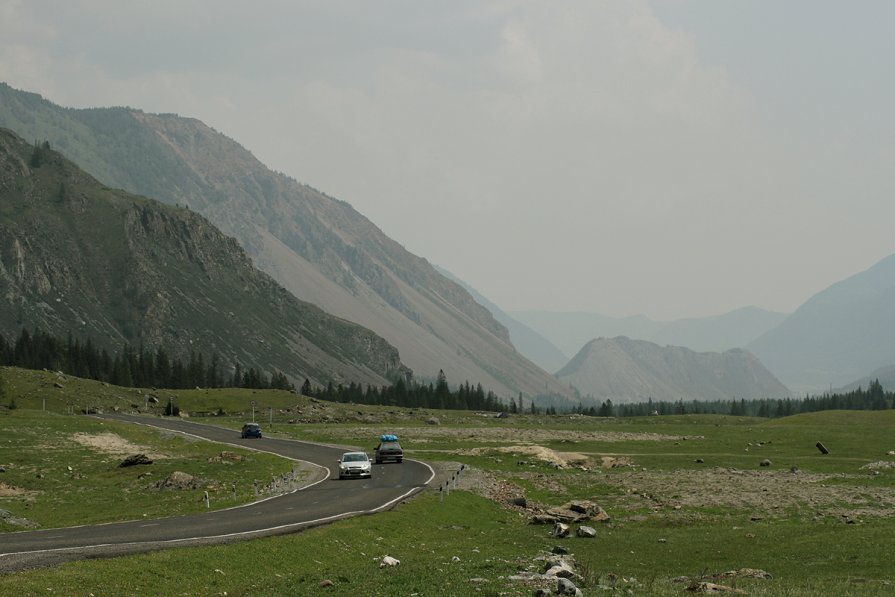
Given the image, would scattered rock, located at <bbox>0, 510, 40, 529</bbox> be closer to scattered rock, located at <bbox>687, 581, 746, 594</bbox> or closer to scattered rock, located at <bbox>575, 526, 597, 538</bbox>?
scattered rock, located at <bbox>575, 526, 597, 538</bbox>

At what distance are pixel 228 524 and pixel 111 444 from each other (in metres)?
54.4

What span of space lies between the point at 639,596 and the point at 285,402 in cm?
16133

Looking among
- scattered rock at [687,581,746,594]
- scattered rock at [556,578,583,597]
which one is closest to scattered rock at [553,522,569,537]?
scattered rock at [687,581,746,594]

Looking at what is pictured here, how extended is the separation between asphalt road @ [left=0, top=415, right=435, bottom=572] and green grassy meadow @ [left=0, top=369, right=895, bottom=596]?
1732 mm

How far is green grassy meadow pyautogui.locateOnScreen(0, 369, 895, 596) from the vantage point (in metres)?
32.0

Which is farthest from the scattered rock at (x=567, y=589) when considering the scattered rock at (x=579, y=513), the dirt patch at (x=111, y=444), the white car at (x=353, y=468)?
the dirt patch at (x=111, y=444)

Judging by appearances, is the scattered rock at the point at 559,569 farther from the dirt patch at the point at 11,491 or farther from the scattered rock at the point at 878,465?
the scattered rock at the point at 878,465

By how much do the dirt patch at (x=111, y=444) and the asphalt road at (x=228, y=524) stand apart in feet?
75.4

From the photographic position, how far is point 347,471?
69500 millimetres

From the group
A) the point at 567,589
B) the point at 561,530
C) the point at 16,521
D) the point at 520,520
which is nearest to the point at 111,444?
the point at 16,521

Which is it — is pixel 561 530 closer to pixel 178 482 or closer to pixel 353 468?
pixel 353 468

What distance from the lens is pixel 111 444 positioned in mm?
92688

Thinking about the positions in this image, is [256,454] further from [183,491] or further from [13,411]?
[13,411]

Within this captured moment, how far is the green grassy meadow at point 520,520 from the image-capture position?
105 feet
